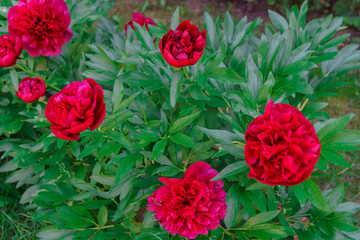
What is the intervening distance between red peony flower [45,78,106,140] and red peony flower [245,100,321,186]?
17.2 inches

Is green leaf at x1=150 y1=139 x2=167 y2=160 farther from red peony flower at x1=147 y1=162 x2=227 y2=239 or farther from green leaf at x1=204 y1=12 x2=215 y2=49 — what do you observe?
green leaf at x1=204 y1=12 x2=215 y2=49

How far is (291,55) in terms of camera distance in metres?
1.25

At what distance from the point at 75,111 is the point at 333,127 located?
764mm

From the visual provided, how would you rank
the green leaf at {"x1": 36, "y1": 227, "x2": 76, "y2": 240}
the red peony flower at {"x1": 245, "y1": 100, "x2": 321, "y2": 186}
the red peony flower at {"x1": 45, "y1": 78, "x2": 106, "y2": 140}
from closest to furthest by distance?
the red peony flower at {"x1": 245, "y1": 100, "x2": 321, "y2": 186} → the red peony flower at {"x1": 45, "y1": 78, "x2": 106, "y2": 140} → the green leaf at {"x1": 36, "y1": 227, "x2": 76, "y2": 240}

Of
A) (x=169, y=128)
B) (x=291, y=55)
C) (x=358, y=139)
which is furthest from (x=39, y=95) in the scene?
Result: (x=358, y=139)

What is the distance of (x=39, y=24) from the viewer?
48.8 inches

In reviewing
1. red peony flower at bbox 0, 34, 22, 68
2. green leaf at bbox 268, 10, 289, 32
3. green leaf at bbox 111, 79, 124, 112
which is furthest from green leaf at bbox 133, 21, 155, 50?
green leaf at bbox 268, 10, 289, 32

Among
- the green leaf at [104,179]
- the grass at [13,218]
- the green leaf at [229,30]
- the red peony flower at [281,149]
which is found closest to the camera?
the red peony flower at [281,149]

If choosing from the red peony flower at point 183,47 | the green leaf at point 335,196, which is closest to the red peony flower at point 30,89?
the red peony flower at point 183,47

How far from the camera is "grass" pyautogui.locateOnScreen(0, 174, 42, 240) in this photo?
1.80 metres

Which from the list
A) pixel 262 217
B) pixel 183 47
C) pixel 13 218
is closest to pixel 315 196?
pixel 262 217

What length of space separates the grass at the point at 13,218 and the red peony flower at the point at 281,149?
4.99 ft

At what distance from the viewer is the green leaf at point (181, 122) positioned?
40.8 inches

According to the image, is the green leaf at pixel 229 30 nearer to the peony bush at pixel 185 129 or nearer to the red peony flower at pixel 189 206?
the peony bush at pixel 185 129
